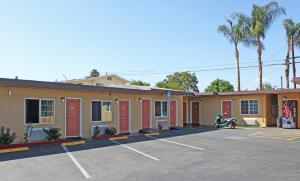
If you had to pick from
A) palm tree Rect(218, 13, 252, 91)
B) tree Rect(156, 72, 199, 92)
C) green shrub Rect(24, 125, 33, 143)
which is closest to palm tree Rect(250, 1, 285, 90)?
palm tree Rect(218, 13, 252, 91)

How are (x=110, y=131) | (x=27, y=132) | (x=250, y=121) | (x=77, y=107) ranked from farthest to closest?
(x=250, y=121) < (x=110, y=131) < (x=77, y=107) < (x=27, y=132)

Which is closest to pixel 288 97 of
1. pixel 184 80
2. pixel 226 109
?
pixel 226 109

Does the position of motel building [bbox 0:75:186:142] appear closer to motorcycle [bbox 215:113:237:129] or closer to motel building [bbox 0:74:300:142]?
motel building [bbox 0:74:300:142]

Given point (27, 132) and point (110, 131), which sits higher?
point (27, 132)

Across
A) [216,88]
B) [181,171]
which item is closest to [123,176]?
[181,171]

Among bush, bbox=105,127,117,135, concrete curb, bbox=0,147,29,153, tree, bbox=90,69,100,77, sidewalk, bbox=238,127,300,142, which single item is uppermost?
tree, bbox=90,69,100,77

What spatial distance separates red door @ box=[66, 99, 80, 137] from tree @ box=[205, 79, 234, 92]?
46.1 m

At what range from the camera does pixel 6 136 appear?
15.7m

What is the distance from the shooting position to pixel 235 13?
38.2 meters

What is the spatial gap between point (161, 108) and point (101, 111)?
5990 millimetres

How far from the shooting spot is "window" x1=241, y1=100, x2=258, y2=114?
28.2 metres

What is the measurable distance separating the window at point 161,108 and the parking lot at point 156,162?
29.9 feet

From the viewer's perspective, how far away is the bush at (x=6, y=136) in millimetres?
15594

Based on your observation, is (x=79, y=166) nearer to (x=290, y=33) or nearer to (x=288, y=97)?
(x=288, y=97)
